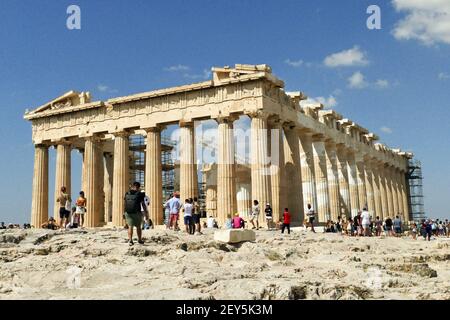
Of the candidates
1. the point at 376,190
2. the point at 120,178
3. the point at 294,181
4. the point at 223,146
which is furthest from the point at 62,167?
the point at 376,190

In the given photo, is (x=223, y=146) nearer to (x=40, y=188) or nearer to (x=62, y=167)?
(x=62, y=167)

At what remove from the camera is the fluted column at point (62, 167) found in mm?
39500

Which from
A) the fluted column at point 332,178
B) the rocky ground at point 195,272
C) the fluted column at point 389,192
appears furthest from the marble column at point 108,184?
the rocky ground at point 195,272

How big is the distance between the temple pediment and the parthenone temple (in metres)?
0.08

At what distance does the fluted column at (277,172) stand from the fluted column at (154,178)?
25.7ft

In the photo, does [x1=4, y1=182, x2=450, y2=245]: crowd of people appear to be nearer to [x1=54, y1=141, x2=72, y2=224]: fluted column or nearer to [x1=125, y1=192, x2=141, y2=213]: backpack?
[x1=125, y1=192, x2=141, y2=213]: backpack

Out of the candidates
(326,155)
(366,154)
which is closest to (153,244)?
(326,155)

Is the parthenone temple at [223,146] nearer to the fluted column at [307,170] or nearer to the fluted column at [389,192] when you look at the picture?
the fluted column at [307,170]

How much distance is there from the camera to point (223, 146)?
31.9 meters

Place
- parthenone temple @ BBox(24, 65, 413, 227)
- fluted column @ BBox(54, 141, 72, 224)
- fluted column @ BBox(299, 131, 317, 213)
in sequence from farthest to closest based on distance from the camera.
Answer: fluted column @ BBox(54, 141, 72, 224) < fluted column @ BBox(299, 131, 317, 213) < parthenone temple @ BBox(24, 65, 413, 227)

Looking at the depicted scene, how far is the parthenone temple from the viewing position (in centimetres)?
3170

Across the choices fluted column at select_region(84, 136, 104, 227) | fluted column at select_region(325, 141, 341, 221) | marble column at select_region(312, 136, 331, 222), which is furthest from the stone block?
fluted column at select_region(325, 141, 341, 221)

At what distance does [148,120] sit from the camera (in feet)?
118
